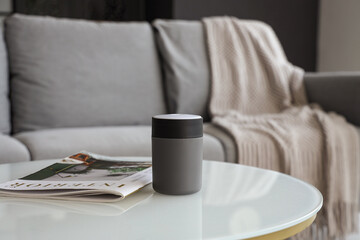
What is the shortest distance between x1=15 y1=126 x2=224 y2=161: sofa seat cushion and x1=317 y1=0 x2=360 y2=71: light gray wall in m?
2.03

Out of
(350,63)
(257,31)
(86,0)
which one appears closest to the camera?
(257,31)

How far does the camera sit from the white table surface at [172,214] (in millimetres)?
502

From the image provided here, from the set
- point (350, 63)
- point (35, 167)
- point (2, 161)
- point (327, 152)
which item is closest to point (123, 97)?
point (2, 161)

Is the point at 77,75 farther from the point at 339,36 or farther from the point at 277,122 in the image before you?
the point at 339,36

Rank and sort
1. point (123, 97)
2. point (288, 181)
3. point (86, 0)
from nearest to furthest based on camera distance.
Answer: point (288, 181), point (123, 97), point (86, 0)

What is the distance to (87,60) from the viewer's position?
1838 mm

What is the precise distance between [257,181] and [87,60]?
1.24m

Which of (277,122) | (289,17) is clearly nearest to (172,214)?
(277,122)

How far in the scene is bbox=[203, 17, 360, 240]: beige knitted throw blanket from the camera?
4.91 ft

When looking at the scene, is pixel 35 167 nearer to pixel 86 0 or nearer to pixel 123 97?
pixel 123 97

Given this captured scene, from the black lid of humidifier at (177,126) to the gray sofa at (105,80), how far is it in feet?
2.91

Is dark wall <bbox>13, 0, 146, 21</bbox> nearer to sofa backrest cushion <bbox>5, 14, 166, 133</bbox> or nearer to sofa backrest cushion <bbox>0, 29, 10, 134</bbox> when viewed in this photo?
sofa backrest cushion <bbox>5, 14, 166, 133</bbox>

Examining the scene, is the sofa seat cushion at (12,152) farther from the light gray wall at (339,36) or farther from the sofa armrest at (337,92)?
the light gray wall at (339,36)

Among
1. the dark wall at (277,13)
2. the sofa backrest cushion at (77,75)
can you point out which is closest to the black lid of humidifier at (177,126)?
the sofa backrest cushion at (77,75)
